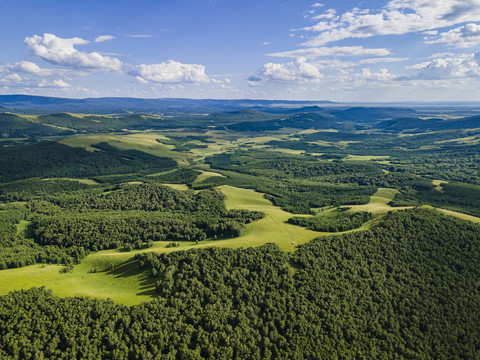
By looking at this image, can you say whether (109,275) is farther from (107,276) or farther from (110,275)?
(107,276)

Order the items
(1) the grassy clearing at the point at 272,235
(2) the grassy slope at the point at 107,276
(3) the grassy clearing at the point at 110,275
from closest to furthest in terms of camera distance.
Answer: (2) the grassy slope at the point at 107,276 → (3) the grassy clearing at the point at 110,275 → (1) the grassy clearing at the point at 272,235

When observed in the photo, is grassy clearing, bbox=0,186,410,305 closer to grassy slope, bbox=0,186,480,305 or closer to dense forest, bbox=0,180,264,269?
grassy slope, bbox=0,186,480,305

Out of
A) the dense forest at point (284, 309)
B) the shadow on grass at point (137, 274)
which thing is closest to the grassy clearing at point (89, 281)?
the shadow on grass at point (137, 274)

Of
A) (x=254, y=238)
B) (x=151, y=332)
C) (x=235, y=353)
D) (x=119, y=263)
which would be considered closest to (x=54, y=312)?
(x=151, y=332)

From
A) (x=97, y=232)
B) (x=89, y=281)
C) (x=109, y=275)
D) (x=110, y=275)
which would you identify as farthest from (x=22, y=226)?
(x=110, y=275)

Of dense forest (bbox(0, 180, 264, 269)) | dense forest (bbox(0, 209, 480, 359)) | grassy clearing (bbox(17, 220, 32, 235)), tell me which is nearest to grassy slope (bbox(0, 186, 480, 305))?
dense forest (bbox(0, 209, 480, 359))

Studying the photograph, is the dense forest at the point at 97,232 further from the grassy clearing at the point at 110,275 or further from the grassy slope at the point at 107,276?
the grassy slope at the point at 107,276
